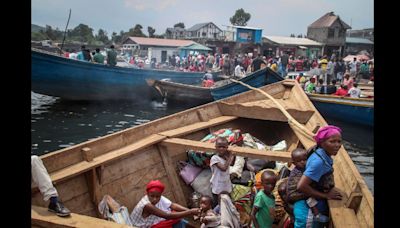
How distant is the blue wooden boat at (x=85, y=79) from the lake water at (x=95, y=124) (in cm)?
54

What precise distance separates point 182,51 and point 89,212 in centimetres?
2780

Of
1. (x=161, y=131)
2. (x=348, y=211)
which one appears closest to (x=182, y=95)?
(x=161, y=131)

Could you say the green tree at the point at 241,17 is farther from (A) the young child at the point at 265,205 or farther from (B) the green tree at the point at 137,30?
(A) the young child at the point at 265,205

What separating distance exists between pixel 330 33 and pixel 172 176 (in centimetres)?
3748

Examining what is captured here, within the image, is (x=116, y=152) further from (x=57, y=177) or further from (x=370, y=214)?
(x=370, y=214)

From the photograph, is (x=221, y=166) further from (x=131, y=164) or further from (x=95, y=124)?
(x=95, y=124)

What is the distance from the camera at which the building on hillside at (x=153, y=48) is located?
109 ft

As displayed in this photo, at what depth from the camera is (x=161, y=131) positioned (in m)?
4.96

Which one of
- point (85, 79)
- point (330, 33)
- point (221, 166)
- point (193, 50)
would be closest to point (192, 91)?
point (85, 79)

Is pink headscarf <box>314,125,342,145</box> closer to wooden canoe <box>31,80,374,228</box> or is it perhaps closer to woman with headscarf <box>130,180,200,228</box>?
wooden canoe <box>31,80,374,228</box>

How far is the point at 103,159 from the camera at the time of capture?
12.0 ft

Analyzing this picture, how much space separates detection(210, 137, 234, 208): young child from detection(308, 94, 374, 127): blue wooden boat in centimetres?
837

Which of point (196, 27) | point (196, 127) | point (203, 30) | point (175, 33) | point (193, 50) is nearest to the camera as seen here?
point (196, 127)

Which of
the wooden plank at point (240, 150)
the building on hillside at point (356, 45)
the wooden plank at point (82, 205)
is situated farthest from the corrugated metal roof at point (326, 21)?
the wooden plank at point (82, 205)
